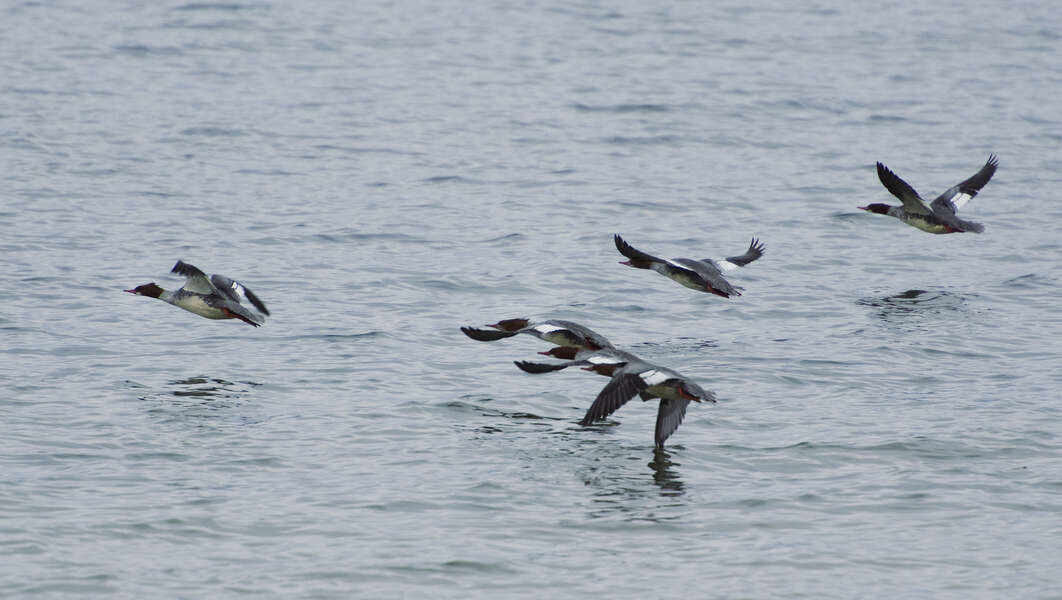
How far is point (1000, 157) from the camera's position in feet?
71.6

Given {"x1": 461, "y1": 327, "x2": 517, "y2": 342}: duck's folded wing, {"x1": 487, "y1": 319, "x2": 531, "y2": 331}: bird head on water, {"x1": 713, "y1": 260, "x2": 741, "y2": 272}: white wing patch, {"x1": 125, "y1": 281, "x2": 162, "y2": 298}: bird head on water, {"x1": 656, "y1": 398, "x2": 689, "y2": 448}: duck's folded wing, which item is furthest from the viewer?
{"x1": 713, "y1": 260, "x2": 741, "y2": 272}: white wing patch

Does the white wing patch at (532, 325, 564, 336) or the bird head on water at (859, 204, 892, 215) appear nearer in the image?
the white wing patch at (532, 325, 564, 336)

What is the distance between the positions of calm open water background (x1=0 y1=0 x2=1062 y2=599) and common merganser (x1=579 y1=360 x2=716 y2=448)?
24 centimetres

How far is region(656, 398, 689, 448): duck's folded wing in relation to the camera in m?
10.1

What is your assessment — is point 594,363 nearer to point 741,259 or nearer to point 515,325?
point 515,325

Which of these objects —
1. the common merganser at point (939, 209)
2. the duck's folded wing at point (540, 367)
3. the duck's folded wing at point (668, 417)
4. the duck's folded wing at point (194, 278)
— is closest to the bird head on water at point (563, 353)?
the duck's folded wing at point (540, 367)

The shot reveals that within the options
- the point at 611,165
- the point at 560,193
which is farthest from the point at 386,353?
the point at 611,165

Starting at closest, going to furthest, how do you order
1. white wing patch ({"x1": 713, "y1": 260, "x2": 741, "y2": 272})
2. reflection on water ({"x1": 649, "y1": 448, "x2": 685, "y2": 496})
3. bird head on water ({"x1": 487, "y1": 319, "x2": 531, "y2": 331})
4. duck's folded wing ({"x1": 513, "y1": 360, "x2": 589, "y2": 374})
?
reflection on water ({"x1": 649, "y1": 448, "x2": 685, "y2": 496})
duck's folded wing ({"x1": 513, "y1": 360, "x2": 589, "y2": 374})
bird head on water ({"x1": 487, "y1": 319, "x2": 531, "y2": 331})
white wing patch ({"x1": 713, "y1": 260, "x2": 741, "y2": 272})

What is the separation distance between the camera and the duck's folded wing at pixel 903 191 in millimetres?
14322

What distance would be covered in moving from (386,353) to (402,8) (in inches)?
871

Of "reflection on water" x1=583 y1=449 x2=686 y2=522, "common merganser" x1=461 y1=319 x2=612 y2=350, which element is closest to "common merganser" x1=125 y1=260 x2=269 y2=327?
"common merganser" x1=461 y1=319 x2=612 y2=350

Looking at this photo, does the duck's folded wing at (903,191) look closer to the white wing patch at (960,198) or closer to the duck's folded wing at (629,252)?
the white wing patch at (960,198)

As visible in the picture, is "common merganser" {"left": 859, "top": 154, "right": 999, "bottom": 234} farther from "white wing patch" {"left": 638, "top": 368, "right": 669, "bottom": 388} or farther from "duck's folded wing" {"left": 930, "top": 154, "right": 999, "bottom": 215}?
"white wing patch" {"left": 638, "top": 368, "right": 669, "bottom": 388}

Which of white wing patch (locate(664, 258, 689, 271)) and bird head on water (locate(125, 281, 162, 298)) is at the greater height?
white wing patch (locate(664, 258, 689, 271))
